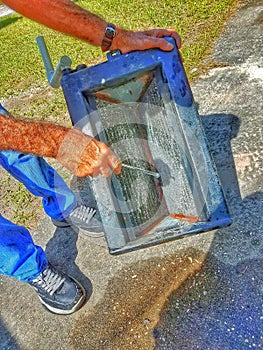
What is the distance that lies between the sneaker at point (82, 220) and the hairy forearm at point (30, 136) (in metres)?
1.18

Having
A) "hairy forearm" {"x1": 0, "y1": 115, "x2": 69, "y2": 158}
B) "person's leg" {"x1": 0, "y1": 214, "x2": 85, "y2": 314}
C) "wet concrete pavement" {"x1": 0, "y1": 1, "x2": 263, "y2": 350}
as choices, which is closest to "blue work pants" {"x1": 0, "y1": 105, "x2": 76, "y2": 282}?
"person's leg" {"x1": 0, "y1": 214, "x2": 85, "y2": 314}

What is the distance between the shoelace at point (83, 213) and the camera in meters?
2.88

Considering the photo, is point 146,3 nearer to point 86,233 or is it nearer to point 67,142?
point 86,233

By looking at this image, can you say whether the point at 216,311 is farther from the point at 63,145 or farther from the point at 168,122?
the point at 63,145

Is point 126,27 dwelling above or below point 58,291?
above

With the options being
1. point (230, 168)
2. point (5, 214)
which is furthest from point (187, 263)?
point (5, 214)

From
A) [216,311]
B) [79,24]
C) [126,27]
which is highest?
[79,24]

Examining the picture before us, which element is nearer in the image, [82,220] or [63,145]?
[63,145]

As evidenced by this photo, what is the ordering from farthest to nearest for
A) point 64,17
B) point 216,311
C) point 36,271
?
point 36,271 < point 216,311 < point 64,17

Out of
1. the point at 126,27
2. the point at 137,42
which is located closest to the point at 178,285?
the point at 137,42

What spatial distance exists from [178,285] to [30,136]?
1149 mm

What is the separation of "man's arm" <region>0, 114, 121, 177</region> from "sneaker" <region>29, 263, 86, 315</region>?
40.5 inches

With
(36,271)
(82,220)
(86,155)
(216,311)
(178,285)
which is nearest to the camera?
(86,155)

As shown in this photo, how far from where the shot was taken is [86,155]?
1.65 meters
